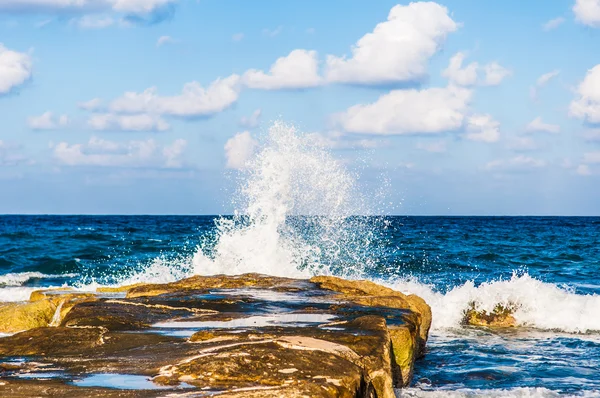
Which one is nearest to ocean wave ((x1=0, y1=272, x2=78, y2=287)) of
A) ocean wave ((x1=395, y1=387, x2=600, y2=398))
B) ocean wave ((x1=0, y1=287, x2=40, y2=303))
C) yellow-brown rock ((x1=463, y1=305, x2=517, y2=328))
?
ocean wave ((x1=0, y1=287, x2=40, y2=303))

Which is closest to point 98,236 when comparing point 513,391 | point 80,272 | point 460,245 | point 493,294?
point 80,272

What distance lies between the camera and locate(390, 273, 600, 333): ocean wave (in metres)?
12.4

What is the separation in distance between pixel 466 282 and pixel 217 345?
9847mm

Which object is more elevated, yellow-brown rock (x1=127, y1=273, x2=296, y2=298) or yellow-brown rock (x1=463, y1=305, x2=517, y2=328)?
yellow-brown rock (x1=127, y1=273, x2=296, y2=298)

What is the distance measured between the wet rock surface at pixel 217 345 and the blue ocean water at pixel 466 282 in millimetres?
1043

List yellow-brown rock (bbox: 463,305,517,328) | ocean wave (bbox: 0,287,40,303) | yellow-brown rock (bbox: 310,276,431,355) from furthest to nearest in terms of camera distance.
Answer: ocean wave (bbox: 0,287,40,303) → yellow-brown rock (bbox: 463,305,517,328) → yellow-brown rock (bbox: 310,276,431,355)

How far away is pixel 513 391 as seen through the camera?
24.6 ft

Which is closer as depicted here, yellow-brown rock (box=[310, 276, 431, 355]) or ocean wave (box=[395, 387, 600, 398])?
ocean wave (box=[395, 387, 600, 398])

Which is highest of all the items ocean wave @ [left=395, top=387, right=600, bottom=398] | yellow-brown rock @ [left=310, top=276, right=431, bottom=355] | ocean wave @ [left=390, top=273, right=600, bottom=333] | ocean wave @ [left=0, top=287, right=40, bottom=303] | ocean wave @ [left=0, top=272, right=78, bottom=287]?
yellow-brown rock @ [left=310, top=276, right=431, bottom=355]

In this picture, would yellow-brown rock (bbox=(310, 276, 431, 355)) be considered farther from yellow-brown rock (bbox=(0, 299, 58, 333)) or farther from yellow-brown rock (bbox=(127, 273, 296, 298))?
yellow-brown rock (bbox=(0, 299, 58, 333))

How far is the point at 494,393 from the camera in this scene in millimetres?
7414

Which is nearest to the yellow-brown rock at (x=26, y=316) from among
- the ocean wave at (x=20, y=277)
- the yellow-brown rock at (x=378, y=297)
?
the yellow-brown rock at (x=378, y=297)

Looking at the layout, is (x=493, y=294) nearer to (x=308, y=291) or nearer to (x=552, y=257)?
(x=308, y=291)

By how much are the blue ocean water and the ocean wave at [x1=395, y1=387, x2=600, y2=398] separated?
20mm
